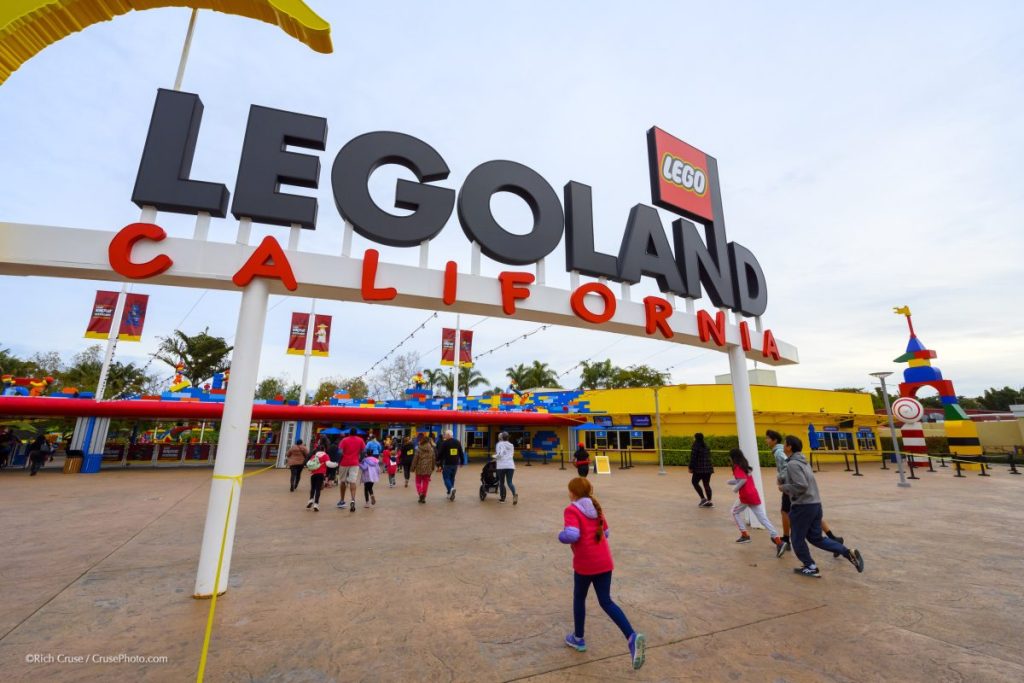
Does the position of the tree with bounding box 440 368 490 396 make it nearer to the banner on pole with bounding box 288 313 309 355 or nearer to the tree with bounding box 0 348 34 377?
the banner on pole with bounding box 288 313 309 355

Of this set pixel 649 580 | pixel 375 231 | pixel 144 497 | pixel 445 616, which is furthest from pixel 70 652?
pixel 144 497

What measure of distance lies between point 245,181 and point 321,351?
649 inches

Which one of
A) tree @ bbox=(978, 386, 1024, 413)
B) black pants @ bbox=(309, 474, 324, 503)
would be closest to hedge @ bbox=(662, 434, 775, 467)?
black pants @ bbox=(309, 474, 324, 503)

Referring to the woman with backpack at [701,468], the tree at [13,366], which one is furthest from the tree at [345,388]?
the woman with backpack at [701,468]

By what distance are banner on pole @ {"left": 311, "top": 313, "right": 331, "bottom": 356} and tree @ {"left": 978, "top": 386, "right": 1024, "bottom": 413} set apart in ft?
332

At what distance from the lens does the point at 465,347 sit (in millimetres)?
23938

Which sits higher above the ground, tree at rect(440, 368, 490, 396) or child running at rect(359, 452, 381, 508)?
tree at rect(440, 368, 490, 396)

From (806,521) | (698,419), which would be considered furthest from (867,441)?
(806,521)

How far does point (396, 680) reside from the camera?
301 cm

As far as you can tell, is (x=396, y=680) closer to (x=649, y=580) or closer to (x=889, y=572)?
(x=649, y=580)

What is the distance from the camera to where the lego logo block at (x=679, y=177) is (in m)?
8.47

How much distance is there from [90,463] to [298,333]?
994 centimetres

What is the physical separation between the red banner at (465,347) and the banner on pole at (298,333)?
805 cm

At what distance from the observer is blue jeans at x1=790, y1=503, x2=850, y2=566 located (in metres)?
5.22
